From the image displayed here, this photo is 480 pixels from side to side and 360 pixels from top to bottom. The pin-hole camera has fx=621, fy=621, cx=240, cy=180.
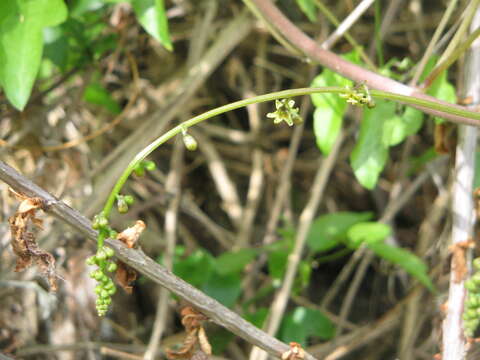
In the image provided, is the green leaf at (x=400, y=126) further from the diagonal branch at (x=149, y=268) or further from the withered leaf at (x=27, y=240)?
the withered leaf at (x=27, y=240)

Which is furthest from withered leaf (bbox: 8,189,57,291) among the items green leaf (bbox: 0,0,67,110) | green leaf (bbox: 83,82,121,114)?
green leaf (bbox: 83,82,121,114)

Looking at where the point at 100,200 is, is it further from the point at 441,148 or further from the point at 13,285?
the point at 441,148

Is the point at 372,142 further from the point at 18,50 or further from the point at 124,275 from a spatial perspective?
the point at 18,50

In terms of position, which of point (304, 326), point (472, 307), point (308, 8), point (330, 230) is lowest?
point (472, 307)

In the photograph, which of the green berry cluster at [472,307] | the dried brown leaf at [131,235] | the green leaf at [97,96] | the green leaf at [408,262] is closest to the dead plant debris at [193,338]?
the dried brown leaf at [131,235]

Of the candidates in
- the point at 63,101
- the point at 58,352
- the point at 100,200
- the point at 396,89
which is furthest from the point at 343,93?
the point at 58,352

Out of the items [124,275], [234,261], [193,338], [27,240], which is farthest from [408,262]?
[27,240]
